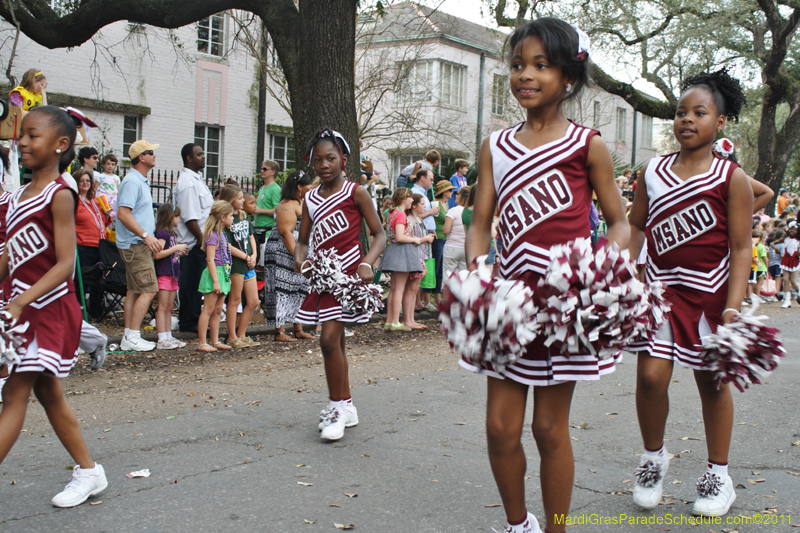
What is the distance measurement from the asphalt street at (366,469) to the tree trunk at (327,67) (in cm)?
500

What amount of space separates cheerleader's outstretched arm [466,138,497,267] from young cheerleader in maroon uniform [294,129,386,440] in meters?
2.13

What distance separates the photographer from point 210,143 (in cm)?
2262

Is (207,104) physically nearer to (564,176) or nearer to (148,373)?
(148,373)

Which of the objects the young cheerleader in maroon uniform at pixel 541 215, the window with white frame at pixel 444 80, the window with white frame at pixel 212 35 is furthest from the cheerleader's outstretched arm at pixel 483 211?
the window with white frame at pixel 444 80

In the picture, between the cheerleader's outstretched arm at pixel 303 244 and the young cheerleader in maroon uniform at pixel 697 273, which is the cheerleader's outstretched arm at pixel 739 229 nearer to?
the young cheerleader in maroon uniform at pixel 697 273

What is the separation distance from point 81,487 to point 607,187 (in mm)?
2905

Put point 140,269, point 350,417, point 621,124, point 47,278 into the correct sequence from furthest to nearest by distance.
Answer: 1. point 621,124
2. point 140,269
3. point 350,417
4. point 47,278

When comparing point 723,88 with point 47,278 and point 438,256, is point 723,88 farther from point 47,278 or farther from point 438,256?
point 438,256

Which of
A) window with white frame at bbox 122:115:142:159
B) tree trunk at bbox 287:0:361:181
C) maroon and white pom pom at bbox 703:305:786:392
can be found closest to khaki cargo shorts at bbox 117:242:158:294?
tree trunk at bbox 287:0:361:181

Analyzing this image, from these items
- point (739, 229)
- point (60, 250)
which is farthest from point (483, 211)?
point (60, 250)

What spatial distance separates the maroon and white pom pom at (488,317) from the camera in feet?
8.85

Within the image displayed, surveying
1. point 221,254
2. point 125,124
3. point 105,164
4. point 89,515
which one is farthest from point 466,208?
point 125,124

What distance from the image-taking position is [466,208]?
11242mm

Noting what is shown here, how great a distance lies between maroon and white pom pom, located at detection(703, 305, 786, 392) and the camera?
11.6 ft
